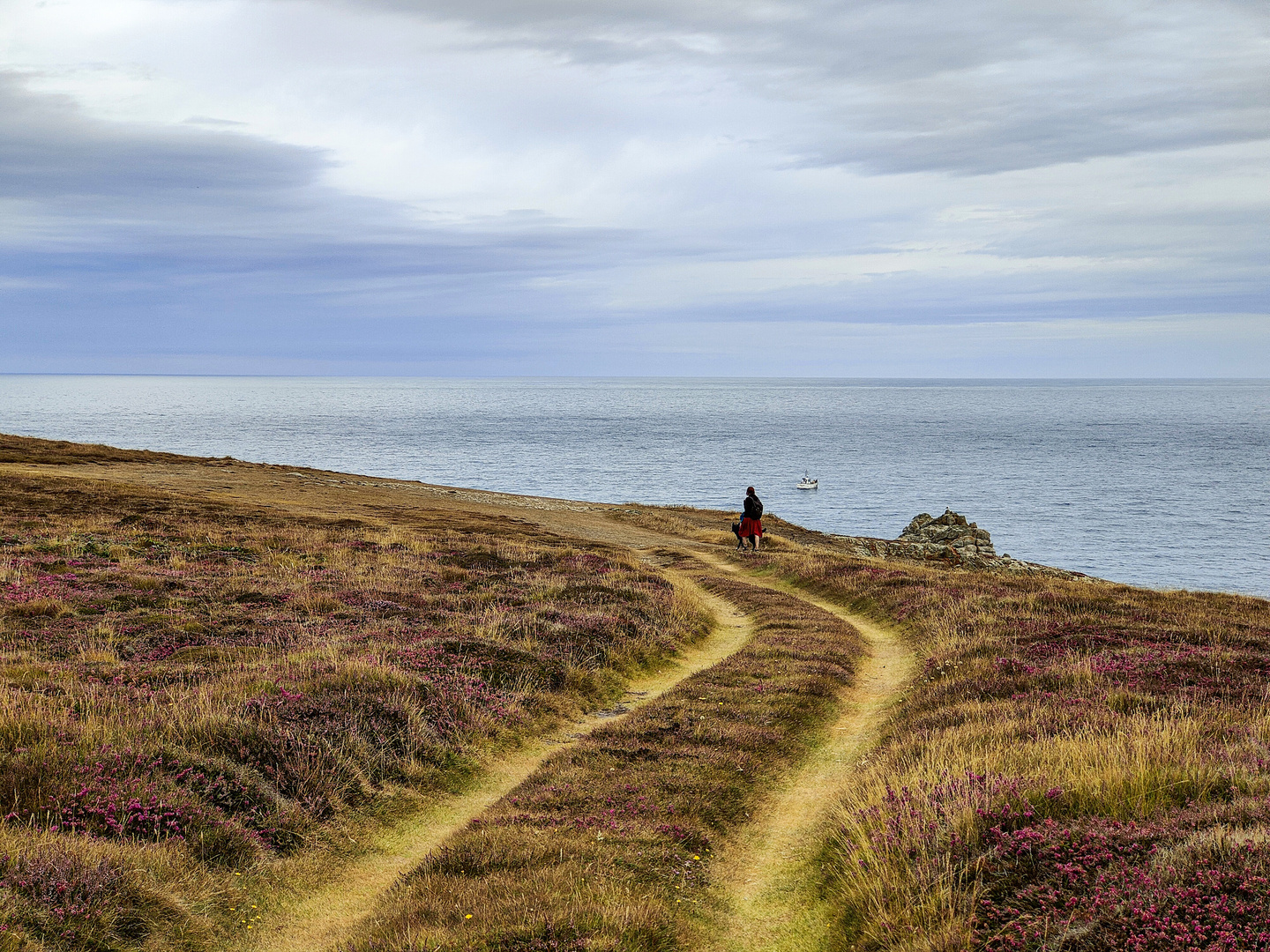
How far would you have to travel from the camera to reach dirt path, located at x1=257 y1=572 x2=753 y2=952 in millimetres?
7922

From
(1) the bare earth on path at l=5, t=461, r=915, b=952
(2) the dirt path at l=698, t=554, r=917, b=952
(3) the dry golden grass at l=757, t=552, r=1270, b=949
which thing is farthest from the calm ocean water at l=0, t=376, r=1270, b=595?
(2) the dirt path at l=698, t=554, r=917, b=952

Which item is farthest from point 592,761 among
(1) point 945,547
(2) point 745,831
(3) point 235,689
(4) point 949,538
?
(4) point 949,538

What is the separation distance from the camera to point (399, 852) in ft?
31.8

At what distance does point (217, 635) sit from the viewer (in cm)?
1588

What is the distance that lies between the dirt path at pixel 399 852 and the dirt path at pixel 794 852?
3513mm

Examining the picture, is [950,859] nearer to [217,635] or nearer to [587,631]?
[587,631]

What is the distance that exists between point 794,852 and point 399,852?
463 centimetres

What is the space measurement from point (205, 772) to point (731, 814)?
6.37 m

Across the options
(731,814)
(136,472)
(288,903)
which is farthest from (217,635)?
(136,472)

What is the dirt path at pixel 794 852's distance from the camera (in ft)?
26.5

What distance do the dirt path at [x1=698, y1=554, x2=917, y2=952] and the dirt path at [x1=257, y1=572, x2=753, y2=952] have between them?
3513 mm

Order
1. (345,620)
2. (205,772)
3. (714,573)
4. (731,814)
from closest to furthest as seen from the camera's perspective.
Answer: (205,772)
(731,814)
(345,620)
(714,573)

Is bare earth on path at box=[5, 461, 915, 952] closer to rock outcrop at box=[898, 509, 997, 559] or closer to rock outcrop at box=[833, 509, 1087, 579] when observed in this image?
rock outcrop at box=[833, 509, 1087, 579]

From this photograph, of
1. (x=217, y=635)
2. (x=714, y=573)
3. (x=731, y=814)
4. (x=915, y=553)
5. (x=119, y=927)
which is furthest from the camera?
(x=915, y=553)
